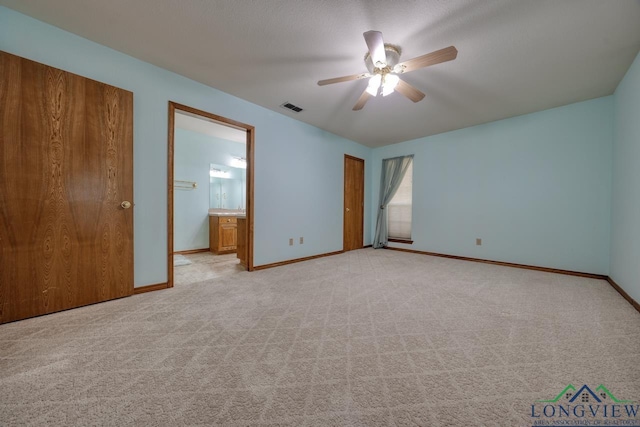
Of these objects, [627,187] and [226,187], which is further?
[226,187]

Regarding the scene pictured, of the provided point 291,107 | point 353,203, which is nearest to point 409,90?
point 291,107

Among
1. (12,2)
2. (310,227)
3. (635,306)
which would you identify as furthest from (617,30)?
(12,2)

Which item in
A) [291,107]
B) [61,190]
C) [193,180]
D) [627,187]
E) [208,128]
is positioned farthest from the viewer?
[193,180]

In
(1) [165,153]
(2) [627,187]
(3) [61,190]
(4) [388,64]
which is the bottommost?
(3) [61,190]

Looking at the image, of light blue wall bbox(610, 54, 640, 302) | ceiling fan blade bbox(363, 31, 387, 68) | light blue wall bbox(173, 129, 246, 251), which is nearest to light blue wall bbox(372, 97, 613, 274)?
light blue wall bbox(610, 54, 640, 302)

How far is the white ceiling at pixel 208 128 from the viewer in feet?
13.9

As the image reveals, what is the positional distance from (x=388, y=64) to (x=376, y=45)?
16.6 inches

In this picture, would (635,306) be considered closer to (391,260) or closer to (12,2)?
(391,260)

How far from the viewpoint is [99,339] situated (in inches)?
61.6

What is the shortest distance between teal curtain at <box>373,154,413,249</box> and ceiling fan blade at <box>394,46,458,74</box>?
3.27m

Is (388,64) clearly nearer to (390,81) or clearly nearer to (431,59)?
(390,81)

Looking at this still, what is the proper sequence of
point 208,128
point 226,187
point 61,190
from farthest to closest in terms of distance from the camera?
point 226,187
point 208,128
point 61,190

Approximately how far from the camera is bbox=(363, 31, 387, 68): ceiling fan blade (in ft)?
5.38

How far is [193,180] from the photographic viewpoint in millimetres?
4980
